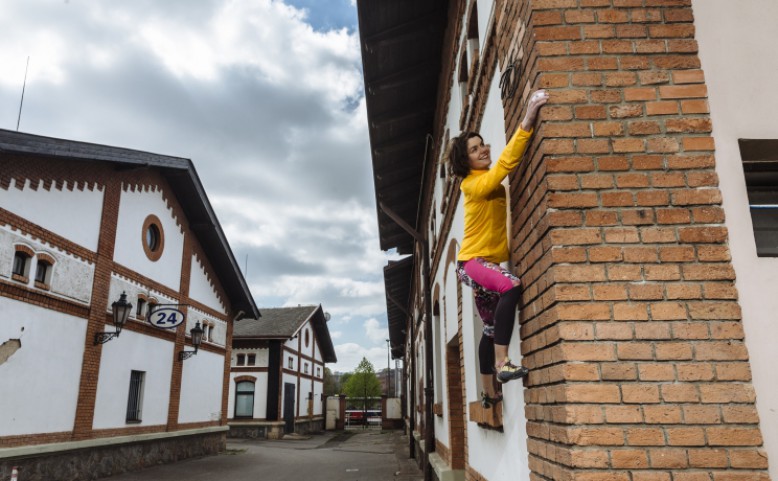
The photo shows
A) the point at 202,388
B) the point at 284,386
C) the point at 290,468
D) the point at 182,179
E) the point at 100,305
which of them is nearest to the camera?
the point at 100,305

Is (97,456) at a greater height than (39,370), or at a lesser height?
lesser

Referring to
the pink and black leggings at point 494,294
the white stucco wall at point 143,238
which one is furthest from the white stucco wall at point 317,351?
the pink and black leggings at point 494,294

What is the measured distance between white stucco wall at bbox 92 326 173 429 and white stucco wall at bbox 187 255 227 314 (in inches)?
80.9

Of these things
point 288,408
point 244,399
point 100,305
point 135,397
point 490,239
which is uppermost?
point 100,305

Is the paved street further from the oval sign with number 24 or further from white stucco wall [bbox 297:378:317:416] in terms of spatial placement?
white stucco wall [bbox 297:378:317:416]

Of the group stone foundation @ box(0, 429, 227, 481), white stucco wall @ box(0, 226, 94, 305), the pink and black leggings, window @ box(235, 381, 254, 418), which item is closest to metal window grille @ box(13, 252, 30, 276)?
white stucco wall @ box(0, 226, 94, 305)

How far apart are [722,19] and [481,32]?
84.8 inches

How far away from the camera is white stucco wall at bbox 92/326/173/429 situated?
485 inches

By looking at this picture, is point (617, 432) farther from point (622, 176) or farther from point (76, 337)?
point (76, 337)

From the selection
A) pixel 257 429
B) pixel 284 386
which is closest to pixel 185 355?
pixel 257 429

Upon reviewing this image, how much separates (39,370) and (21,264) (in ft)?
6.39

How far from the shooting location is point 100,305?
1207 cm

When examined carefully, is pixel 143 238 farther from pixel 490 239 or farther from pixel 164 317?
pixel 490 239

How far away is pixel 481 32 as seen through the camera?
16.2 ft
